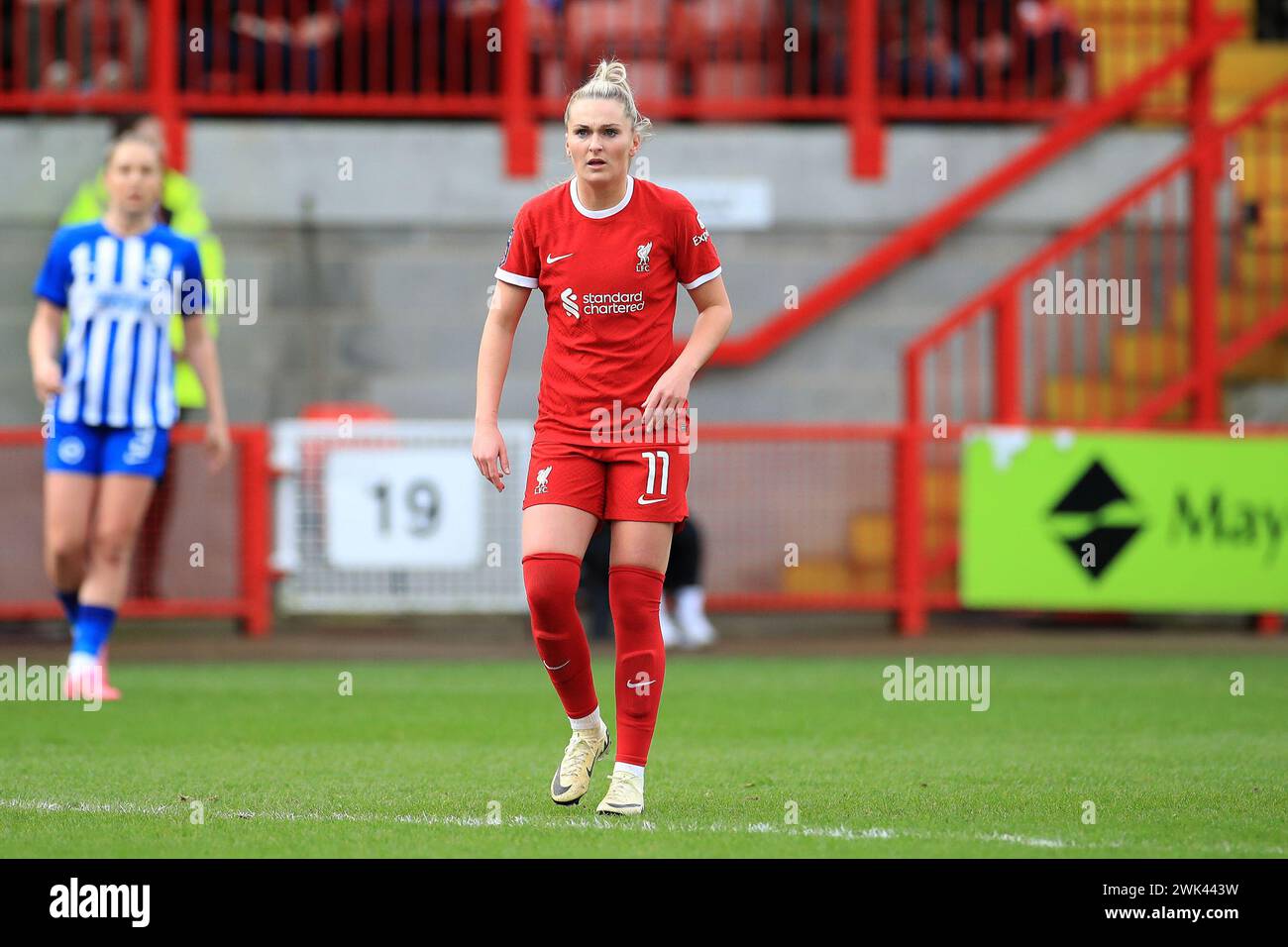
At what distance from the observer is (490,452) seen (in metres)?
5.80

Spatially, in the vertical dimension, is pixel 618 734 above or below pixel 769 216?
below

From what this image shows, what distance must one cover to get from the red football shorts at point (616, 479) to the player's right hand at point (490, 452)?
0.10 meters

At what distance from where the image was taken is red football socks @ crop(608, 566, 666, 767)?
5.76 meters

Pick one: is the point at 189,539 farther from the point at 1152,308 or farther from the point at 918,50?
the point at 1152,308

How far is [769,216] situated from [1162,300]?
2793 mm

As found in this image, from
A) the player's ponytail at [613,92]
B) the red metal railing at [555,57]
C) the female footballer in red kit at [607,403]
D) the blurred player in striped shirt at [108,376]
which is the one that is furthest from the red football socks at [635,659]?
the red metal railing at [555,57]

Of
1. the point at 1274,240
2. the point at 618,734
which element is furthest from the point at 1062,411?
the point at 618,734

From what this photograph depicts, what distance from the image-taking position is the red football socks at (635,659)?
5.76 m

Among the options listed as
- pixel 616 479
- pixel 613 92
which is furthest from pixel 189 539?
pixel 613 92

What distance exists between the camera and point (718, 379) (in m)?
14.1

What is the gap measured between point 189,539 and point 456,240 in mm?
3294
